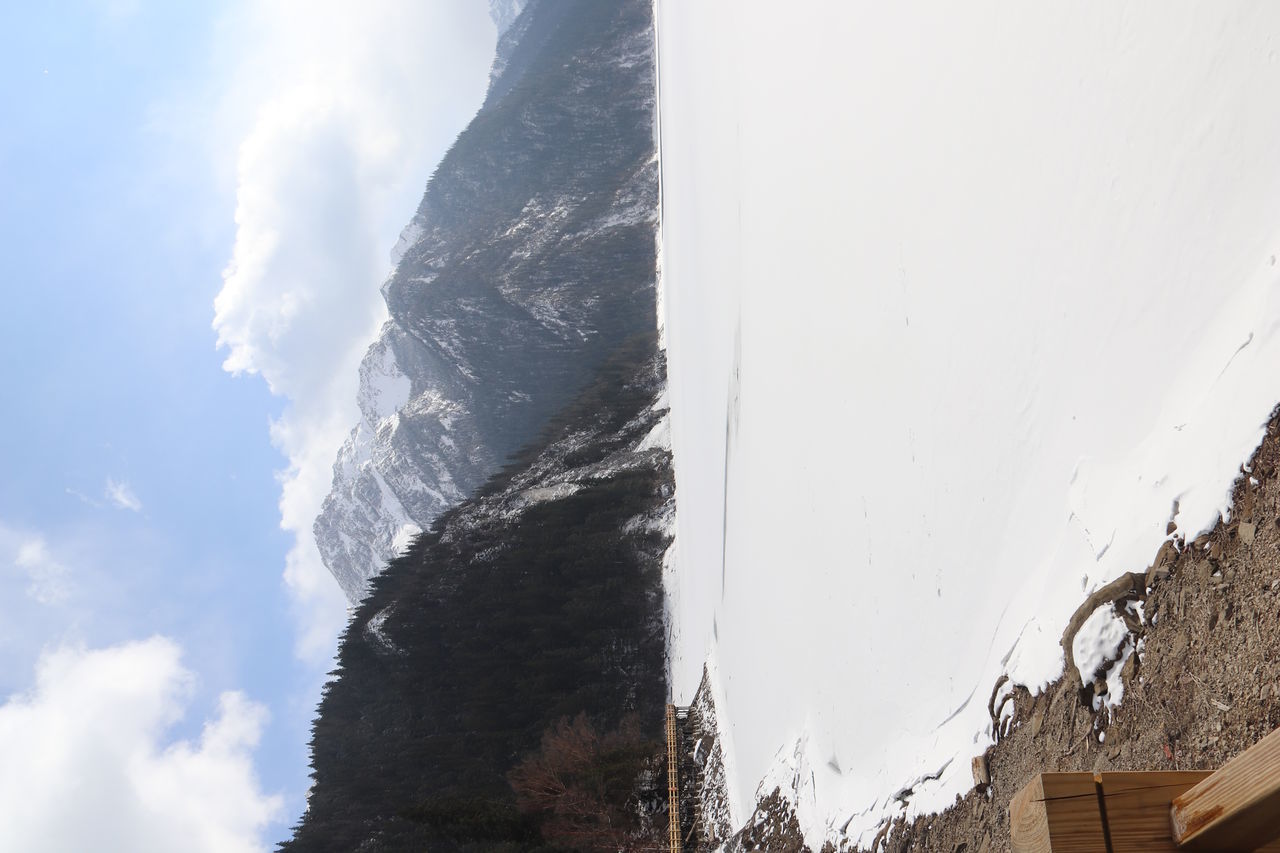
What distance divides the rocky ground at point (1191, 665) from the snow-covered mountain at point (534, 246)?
35.4 meters

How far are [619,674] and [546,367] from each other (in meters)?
34.2

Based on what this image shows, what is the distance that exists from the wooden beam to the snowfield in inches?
39.5

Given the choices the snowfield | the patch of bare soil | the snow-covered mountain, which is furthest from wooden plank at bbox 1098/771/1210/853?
the snow-covered mountain

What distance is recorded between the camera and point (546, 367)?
50.8m

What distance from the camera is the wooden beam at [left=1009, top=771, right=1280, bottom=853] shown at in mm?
1265

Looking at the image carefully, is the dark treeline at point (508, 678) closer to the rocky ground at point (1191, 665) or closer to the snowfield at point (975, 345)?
the snowfield at point (975, 345)

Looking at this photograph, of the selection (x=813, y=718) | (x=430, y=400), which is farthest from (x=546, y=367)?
(x=813, y=718)

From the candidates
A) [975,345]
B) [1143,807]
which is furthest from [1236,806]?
[975,345]

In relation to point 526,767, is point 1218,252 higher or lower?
higher

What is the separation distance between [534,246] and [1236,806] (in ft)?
172

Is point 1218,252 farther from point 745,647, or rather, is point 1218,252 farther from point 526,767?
point 526,767

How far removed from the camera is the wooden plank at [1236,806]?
1109 mm

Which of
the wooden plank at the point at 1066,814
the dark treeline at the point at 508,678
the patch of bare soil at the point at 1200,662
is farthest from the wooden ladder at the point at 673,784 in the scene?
the wooden plank at the point at 1066,814

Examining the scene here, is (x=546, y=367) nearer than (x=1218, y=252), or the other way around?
(x=1218, y=252)
